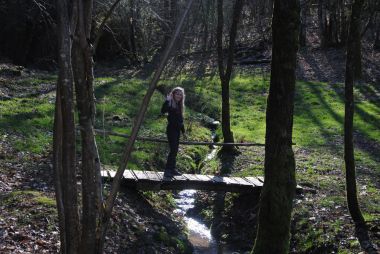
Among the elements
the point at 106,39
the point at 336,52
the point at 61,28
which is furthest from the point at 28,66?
the point at 61,28

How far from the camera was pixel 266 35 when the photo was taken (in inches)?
1527

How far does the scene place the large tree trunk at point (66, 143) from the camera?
385 cm

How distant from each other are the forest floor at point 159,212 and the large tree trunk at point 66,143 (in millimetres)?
3446

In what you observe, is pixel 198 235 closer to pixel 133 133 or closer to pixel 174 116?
pixel 174 116

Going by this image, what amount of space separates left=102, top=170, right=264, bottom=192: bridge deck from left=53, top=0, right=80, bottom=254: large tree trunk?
651 cm

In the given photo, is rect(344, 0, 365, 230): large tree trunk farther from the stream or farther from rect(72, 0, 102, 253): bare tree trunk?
rect(72, 0, 102, 253): bare tree trunk

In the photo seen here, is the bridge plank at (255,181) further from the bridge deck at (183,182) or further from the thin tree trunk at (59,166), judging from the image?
the thin tree trunk at (59,166)

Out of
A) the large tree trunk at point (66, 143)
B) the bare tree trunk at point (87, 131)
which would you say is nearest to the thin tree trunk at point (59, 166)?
the large tree trunk at point (66, 143)

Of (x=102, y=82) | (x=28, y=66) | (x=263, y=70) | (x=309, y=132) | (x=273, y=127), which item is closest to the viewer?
(x=273, y=127)

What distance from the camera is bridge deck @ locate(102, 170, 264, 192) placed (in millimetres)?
11250

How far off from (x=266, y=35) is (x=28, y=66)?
18172 mm

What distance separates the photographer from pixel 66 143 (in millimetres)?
4023

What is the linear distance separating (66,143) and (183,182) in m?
7.73

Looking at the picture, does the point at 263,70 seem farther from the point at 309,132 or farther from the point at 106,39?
the point at 309,132
